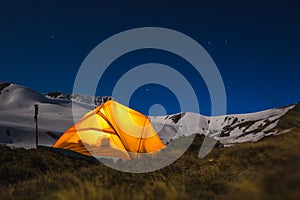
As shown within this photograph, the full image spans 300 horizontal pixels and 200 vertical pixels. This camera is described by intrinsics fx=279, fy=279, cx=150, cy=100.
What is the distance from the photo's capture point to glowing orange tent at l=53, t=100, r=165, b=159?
14562 millimetres

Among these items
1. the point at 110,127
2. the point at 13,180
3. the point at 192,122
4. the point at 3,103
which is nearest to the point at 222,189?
the point at 13,180

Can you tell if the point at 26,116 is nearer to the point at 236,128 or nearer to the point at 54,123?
the point at 54,123

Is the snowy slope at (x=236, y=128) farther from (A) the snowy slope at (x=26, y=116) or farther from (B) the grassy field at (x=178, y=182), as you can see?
(A) the snowy slope at (x=26, y=116)

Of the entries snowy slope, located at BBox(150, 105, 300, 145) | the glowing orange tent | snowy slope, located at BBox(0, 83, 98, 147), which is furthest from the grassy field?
snowy slope, located at BBox(0, 83, 98, 147)

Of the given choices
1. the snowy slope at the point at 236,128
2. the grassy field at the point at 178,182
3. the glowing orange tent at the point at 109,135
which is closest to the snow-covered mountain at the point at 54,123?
the snowy slope at the point at 236,128

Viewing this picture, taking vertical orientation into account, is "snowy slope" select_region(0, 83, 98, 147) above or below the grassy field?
above

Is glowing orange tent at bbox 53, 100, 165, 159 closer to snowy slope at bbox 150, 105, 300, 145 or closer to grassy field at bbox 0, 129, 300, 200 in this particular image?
grassy field at bbox 0, 129, 300, 200

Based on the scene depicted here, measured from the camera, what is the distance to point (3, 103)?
108 m

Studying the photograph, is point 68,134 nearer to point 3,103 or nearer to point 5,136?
point 5,136

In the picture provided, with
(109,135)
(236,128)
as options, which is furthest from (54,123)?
(109,135)

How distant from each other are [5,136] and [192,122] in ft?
453

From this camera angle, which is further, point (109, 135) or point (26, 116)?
point (26, 116)

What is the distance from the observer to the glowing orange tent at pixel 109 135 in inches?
573

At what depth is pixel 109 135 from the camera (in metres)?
15.0
